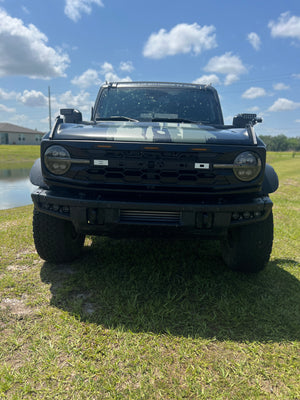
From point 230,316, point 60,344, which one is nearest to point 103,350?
point 60,344

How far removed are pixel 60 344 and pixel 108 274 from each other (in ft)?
3.22

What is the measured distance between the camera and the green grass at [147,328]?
1622mm

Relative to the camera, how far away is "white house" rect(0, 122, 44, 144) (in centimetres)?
6372

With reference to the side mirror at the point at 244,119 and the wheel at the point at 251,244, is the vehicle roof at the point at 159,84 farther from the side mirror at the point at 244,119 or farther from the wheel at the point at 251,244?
the wheel at the point at 251,244

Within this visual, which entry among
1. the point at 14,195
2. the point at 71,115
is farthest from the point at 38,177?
the point at 14,195

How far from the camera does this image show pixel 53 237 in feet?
9.14

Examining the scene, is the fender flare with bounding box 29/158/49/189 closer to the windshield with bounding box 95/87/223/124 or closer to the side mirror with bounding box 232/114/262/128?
the windshield with bounding box 95/87/223/124

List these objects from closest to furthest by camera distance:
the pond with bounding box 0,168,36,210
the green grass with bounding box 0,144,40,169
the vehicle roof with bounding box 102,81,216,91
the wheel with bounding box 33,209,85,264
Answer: the wheel with bounding box 33,209,85,264 → the vehicle roof with bounding box 102,81,216,91 → the pond with bounding box 0,168,36,210 → the green grass with bounding box 0,144,40,169

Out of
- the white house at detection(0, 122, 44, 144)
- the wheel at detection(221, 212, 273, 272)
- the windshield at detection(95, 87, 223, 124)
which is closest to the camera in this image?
the wheel at detection(221, 212, 273, 272)

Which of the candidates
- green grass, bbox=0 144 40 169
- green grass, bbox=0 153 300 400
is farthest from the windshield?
green grass, bbox=0 144 40 169

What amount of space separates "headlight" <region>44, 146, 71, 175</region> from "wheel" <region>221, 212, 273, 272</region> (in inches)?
56.6

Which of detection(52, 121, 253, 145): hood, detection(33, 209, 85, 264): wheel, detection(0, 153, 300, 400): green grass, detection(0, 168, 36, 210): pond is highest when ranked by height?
detection(52, 121, 253, 145): hood

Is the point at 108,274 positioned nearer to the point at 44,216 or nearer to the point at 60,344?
the point at 44,216

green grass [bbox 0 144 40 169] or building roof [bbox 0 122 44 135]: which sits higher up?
building roof [bbox 0 122 44 135]
